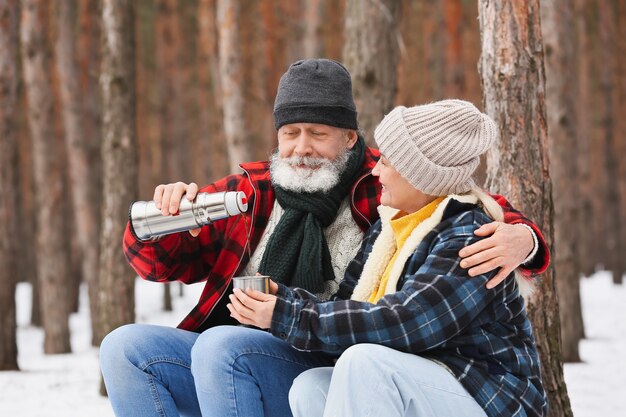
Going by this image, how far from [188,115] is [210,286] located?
1800 centimetres

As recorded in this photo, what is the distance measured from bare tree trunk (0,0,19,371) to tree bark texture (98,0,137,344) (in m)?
1.01

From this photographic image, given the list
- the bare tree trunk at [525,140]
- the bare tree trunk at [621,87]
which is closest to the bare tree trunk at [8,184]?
the bare tree trunk at [525,140]

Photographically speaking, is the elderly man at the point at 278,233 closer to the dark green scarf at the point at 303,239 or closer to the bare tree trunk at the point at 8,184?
the dark green scarf at the point at 303,239

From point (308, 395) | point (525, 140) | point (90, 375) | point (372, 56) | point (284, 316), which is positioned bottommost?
point (90, 375)

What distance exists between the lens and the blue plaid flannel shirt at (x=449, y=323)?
7.23 ft

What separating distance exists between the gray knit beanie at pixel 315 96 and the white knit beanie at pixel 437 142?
1.91 feet

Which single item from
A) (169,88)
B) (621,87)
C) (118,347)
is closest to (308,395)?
(118,347)

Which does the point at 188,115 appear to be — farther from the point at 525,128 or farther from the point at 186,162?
the point at 525,128

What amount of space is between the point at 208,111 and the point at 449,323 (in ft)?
57.5

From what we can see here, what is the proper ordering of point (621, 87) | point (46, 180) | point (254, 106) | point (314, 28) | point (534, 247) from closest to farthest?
point (534, 247)
point (46, 180)
point (314, 28)
point (254, 106)
point (621, 87)

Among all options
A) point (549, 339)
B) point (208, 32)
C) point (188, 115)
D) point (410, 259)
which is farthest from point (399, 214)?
point (188, 115)

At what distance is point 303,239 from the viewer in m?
2.84

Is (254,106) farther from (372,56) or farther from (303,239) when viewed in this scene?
(303,239)

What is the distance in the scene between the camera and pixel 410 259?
93.7 inches
